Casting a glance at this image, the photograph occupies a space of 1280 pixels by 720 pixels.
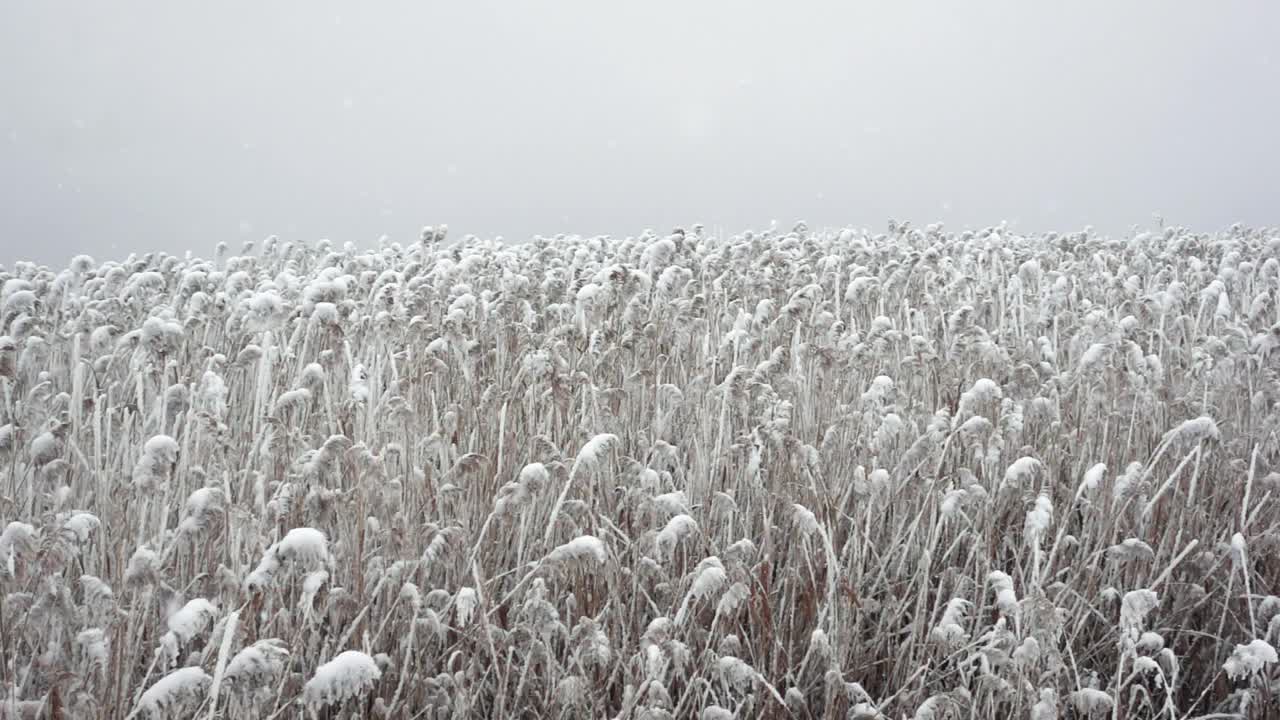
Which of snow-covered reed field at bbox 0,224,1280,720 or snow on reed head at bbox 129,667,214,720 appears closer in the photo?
snow on reed head at bbox 129,667,214,720

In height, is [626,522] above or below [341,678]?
below

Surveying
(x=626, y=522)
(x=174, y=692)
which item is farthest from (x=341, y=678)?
(x=626, y=522)

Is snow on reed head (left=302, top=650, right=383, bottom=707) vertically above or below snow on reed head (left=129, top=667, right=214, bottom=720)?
above

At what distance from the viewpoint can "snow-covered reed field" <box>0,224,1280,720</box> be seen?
7.50 ft

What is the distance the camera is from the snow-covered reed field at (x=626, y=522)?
229 centimetres

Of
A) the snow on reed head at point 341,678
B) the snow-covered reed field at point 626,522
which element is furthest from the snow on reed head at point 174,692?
the snow on reed head at point 341,678

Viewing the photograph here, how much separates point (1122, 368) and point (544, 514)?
2.49 metres

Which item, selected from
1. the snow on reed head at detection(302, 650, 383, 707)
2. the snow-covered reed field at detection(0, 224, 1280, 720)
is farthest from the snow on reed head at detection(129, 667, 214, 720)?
the snow on reed head at detection(302, 650, 383, 707)

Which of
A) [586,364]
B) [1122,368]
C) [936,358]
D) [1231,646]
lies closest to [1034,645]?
[1231,646]

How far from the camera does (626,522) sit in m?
3.61

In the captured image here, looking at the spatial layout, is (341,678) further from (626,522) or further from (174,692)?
(626,522)

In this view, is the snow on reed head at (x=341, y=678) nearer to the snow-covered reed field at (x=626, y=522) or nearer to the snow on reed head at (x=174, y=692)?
the snow-covered reed field at (x=626, y=522)

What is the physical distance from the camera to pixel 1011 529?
12.6 feet

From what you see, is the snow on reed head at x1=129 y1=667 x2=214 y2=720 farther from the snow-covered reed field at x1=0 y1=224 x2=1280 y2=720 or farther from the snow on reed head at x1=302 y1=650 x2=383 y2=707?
the snow on reed head at x1=302 y1=650 x2=383 y2=707
